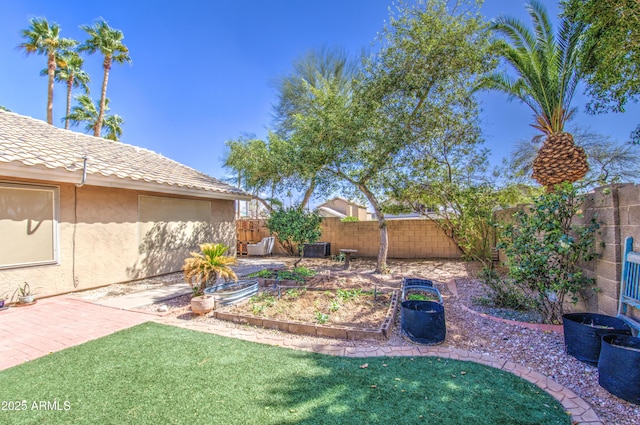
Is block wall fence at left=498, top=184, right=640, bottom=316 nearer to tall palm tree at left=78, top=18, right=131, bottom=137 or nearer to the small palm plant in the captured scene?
the small palm plant

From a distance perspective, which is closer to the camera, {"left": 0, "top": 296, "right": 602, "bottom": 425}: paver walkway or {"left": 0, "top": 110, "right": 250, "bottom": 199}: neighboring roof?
{"left": 0, "top": 296, "right": 602, "bottom": 425}: paver walkway

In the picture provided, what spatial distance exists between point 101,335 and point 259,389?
323 cm

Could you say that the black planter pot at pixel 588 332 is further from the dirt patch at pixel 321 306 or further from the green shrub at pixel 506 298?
the dirt patch at pixel 321 306

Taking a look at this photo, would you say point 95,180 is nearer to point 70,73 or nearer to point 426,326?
point 426,326

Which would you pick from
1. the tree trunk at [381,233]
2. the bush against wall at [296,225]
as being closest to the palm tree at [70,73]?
the bush against wall at [296,225]

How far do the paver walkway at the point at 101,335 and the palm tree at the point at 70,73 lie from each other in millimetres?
20065

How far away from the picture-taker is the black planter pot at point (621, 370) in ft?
9.41

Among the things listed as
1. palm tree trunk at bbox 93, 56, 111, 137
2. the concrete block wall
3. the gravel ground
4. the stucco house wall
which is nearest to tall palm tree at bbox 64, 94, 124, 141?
palm tree trunk at bbox 93, 56, 111, 137

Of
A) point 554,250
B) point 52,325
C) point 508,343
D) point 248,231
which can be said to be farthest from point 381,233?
point 248,231

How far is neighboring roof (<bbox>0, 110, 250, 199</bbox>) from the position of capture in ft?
20.9

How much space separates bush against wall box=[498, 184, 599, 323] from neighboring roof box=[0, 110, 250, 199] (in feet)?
30.2

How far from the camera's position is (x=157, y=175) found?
9.54m

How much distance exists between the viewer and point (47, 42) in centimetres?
1800

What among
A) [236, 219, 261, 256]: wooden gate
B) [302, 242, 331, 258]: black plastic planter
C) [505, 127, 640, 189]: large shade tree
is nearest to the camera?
[505, 127, 640, 189]: large shade tree
